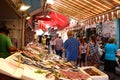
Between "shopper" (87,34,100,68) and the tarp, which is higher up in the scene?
the tarp

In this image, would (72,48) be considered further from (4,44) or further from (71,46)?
(4,44)

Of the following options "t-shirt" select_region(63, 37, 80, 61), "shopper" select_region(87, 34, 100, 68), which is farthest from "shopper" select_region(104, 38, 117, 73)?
"t-shirt" select_region(63, 37, 80, 61)

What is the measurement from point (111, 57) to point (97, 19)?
5356mm

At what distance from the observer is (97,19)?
14.4m

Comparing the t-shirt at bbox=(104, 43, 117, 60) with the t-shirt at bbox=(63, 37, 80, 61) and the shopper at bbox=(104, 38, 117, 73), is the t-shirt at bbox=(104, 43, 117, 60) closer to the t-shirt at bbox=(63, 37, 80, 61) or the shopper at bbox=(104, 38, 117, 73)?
the shopper at bbox=(104, 38, 117, 73)

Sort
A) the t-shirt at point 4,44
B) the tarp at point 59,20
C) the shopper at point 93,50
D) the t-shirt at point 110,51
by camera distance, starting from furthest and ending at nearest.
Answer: the tarp at point 59,20, the shopper at point 93,50, the t-shirt at point 110,51, the t-shirt at point 4,44

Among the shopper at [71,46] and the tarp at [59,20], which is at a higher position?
the tarp at [59,20]

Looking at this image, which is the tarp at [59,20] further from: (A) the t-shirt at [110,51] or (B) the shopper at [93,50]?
(A) the t-shirt at [110,51]

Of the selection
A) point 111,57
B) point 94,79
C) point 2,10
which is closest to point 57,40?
point 2,10

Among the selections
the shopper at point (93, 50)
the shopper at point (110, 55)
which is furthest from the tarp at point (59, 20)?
the shopper at point (110, 55)

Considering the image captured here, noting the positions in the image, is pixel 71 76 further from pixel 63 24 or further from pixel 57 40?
pixel 63 24

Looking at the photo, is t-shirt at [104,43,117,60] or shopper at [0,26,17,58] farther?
t-shirt at [104,43,117,60]

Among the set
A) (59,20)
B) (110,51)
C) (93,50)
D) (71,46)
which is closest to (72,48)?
Answer: (71,46)

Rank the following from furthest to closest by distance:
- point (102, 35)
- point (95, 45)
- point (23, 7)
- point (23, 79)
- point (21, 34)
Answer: point (102, 35), point (21, 34), point (95, 45), point (23, 7), point (23, 79)
